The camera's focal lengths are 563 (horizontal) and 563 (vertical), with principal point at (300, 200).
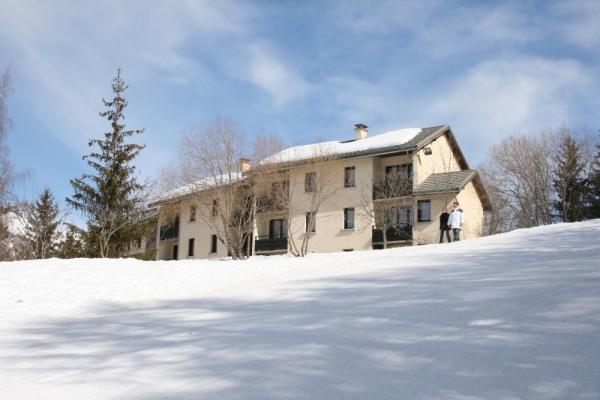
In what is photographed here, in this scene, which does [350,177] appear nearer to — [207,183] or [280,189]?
[280,189]

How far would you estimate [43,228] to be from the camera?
33.2 meters

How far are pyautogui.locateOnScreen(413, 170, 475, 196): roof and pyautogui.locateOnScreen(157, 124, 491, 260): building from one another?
0.19 ft

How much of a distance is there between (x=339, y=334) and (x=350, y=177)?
27463 mm

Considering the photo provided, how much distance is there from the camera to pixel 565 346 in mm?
6680

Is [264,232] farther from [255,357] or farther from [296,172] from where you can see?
[255,357]

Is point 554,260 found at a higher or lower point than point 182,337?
higher

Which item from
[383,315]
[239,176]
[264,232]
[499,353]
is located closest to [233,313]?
[383,315]

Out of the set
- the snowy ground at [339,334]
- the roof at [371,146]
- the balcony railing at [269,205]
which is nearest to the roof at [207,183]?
the balcony railing at [269,205]

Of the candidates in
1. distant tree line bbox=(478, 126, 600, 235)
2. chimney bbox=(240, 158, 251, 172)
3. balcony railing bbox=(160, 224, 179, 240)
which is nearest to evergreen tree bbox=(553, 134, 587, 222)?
distant tree line bbox=(478, 126, 600, 235)

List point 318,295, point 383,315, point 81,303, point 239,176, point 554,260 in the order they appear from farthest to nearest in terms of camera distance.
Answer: point 239,176 → point 81,303 → point 554,260 → point 318,295 → point 383,315

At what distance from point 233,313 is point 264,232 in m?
28.5

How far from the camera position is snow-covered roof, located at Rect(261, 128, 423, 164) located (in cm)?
3093

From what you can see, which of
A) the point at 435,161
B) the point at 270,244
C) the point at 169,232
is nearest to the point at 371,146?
the point at 435,161

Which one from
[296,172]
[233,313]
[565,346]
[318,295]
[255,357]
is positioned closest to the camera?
[565,346]
